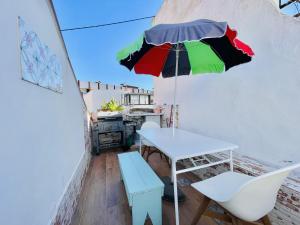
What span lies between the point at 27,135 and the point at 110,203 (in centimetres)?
147

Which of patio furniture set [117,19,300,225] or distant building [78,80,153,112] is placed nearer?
patio furniture set [117,19,300,225]

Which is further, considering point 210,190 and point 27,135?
point 210,190

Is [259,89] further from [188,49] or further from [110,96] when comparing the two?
[110,96]

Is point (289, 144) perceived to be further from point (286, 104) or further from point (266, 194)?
point (266, 194)

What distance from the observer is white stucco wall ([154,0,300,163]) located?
169cm

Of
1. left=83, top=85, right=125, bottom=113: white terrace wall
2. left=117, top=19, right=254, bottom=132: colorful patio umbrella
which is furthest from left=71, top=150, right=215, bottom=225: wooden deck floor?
left=83, top=85, right=125, bottom=113: white terrace wall

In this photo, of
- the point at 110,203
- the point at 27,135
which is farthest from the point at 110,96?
the point at 27,135

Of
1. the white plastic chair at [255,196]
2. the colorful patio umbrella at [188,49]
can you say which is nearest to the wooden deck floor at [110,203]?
the white plastic chair at [255,196]

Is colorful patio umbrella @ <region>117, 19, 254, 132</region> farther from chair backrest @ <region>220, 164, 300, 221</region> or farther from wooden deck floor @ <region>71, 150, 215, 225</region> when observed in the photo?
wooden deck floor @ <region>71, 150, 215, 225</region>

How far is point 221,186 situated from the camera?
1.43 m

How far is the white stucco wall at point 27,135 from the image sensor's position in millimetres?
812

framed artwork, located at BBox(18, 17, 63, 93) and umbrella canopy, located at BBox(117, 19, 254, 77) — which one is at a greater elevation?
umbrella canopy, located at BBox(117, 19, 254, 77)

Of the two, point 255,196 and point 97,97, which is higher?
point 97,97

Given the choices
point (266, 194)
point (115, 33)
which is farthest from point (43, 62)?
point (115, 33)
